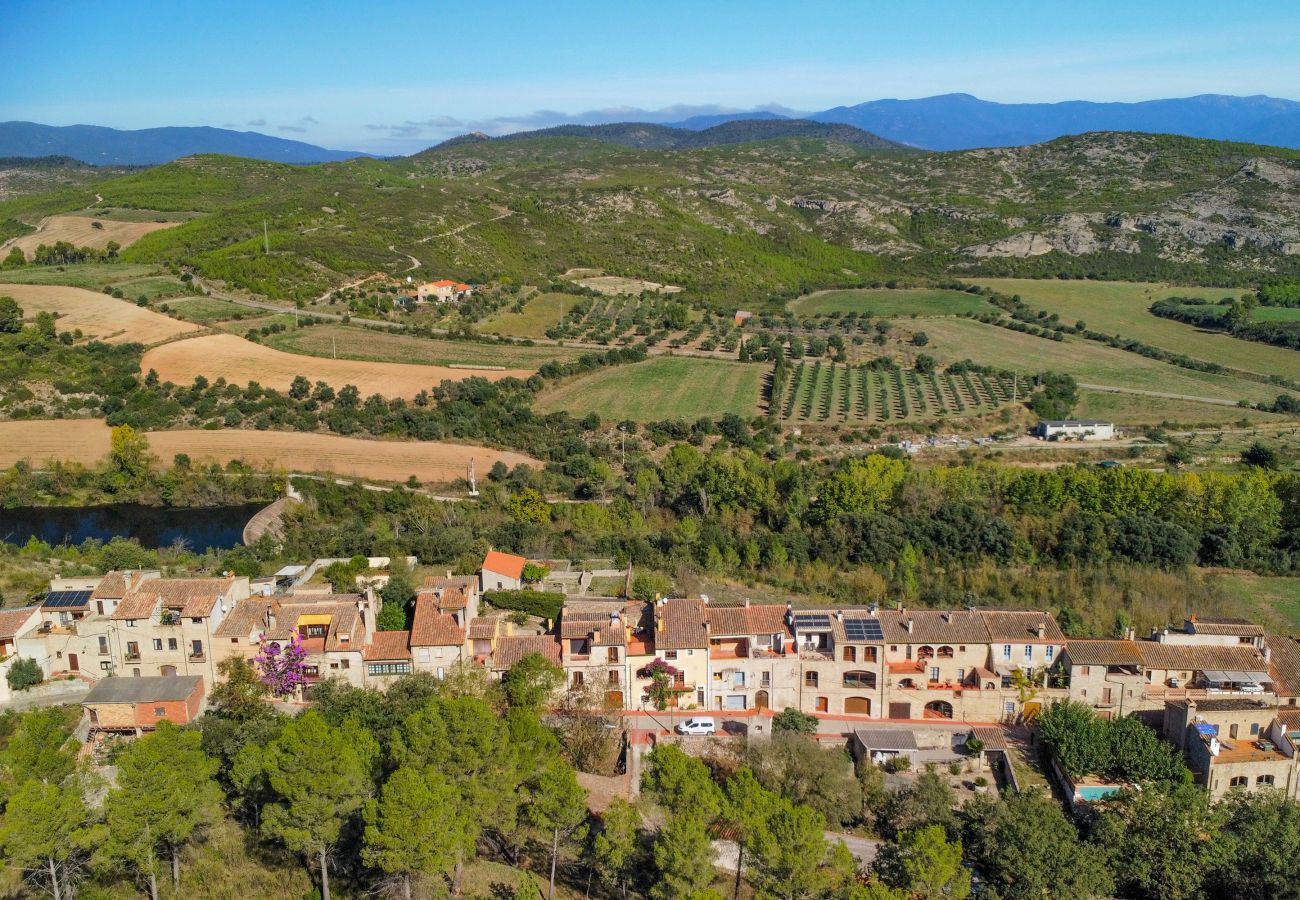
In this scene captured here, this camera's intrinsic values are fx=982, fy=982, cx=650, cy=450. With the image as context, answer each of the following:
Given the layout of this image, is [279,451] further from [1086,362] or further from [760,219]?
[760,219]

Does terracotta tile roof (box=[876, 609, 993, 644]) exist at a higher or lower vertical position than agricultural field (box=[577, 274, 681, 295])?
lower

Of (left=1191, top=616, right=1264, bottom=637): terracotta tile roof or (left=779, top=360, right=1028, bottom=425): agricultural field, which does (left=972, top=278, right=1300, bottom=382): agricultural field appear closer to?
(left=779, top=360, right=1028, bottom=425): agricultural field

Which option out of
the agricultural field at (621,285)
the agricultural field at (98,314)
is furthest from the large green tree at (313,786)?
the agricultural field at (621,285)

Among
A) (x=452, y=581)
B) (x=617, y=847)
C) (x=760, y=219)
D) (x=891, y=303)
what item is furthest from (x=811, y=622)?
(x=760, y=219)

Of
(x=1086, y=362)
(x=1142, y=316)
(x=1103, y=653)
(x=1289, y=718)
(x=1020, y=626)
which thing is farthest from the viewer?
(x=1142, y=316)

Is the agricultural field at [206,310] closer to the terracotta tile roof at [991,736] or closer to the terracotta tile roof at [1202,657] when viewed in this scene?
the terracotta tile roof at [991,736]

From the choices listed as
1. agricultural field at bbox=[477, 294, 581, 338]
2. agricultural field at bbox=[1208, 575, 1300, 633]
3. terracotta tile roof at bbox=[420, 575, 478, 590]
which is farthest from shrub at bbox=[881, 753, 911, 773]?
agricultural field at bbox=[477, 294, 581, 338]
